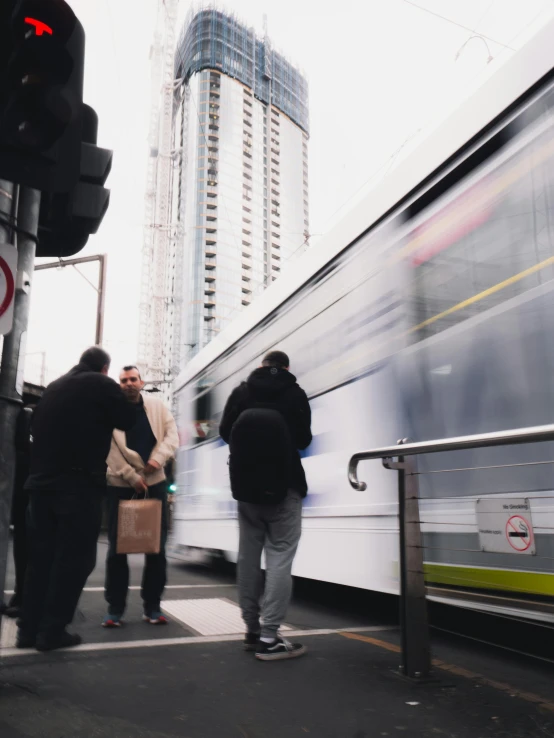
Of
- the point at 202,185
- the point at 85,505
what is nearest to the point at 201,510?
the point at 85,505

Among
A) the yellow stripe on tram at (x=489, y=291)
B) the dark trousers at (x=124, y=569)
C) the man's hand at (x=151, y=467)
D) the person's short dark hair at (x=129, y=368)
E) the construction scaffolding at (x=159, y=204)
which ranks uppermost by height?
the construction scaffolding at (x=159, y=204)

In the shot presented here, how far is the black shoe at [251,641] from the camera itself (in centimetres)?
363

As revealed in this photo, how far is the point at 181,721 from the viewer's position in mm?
2465

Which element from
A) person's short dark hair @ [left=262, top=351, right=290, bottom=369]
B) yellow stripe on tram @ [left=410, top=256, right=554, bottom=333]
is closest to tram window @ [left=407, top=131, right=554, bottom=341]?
yellow stripe on tram @ [left=410, top=256, right=554, bottom=333]

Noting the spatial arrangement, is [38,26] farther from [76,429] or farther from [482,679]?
[482,679]

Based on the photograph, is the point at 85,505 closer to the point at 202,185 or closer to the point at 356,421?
the point at 356,421

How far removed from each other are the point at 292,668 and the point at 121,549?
1.40 meters

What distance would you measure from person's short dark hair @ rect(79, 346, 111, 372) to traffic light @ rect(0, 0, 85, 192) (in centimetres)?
133

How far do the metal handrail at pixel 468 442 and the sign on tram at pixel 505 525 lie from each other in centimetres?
37

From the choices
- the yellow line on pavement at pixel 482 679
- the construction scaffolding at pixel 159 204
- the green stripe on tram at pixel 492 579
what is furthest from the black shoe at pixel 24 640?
the construction scaffolding at pixel 159 204

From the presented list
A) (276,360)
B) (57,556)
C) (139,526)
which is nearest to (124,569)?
(139,526)

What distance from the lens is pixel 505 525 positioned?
2998mm

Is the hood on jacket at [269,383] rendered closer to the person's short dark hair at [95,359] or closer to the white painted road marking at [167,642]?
the person's short dark hair at [95,359]

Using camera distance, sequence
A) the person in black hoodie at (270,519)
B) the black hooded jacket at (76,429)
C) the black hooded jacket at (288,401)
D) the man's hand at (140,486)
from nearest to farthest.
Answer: the person in black hoodie at (270,519)
the black hooded jacket at (76,429)
the black hooded jacket at (288,401)
the man's hand at (140,486)
